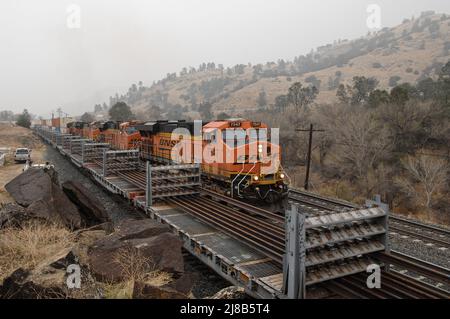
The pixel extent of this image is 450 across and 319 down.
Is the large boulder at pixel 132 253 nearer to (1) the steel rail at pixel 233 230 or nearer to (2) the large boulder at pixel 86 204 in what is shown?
(1) the steel rail at pixel 233 230

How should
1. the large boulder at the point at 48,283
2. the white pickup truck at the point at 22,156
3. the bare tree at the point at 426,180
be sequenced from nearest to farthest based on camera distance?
A: the large boulder at the point at 48,283 < the bare tree at the point at 426,180 < the white pickup truck at the point at 22,156

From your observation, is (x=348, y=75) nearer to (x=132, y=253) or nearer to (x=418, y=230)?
(x=418, y=230)

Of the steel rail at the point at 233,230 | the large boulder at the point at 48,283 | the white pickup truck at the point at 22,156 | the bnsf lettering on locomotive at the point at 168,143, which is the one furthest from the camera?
the white pickup truck at the point at 22,156

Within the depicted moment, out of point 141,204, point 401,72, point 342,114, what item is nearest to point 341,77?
point 401,72

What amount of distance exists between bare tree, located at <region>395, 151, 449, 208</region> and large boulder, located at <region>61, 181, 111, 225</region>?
2429 centimetres

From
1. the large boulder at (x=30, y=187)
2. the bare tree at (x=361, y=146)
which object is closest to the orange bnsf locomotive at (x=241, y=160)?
the large boulder at (x=30, y=187)

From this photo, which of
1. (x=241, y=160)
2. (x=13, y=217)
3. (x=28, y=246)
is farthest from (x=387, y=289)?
(x=241, y=160)

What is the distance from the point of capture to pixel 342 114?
149 ft

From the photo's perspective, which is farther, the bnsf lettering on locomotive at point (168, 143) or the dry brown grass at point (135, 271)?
the bnsf lettering on locomotive at point (168, 143)

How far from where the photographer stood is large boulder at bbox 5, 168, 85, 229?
32.1ft

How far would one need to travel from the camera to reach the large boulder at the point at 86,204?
12.3 m

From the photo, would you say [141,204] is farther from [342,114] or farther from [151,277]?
[342,114]

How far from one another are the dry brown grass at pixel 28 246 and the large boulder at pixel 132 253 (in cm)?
96

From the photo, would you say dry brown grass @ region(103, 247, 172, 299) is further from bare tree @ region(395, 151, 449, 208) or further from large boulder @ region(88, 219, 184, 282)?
bare tree @ region(395, 151, 449, 208)
